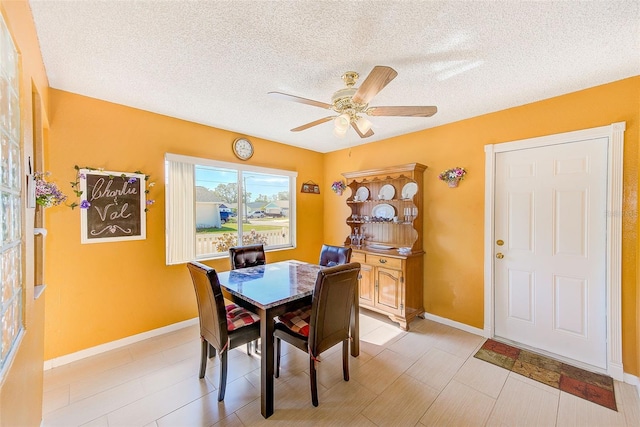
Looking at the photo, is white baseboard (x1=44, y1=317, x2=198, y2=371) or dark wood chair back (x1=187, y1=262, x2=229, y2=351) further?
white baseboard (x1=44, y1=317, x2=198, y2=371)

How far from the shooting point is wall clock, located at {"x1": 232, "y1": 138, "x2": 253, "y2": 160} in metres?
3.59

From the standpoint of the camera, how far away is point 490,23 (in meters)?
1.52

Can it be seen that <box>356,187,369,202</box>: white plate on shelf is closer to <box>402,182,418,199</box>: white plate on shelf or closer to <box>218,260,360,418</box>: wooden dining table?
<box>402,182,418,199</box>: white plate on shelf

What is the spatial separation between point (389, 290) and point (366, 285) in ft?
1.25

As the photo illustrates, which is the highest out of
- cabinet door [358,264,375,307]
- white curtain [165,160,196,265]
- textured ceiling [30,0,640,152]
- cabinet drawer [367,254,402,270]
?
textured ceiling [30,0,640,152]

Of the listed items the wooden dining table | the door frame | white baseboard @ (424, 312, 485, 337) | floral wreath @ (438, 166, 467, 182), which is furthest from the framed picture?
the door frame

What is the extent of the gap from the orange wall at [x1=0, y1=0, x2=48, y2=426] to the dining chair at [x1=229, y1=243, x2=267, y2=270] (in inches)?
62.3

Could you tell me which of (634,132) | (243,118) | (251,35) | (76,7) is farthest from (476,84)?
(76,7)

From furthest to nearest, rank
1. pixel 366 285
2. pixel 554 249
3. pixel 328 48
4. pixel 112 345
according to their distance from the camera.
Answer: pixel 366 285 < pixel 112 345 < pixel 554 249 < pixel 328 48

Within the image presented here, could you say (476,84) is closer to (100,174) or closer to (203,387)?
Answer: (203,387)

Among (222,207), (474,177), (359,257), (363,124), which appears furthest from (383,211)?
(222,207)

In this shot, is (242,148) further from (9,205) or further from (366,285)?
(9,205)

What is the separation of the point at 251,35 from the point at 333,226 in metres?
3.42

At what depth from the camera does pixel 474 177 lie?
299 centimetres
